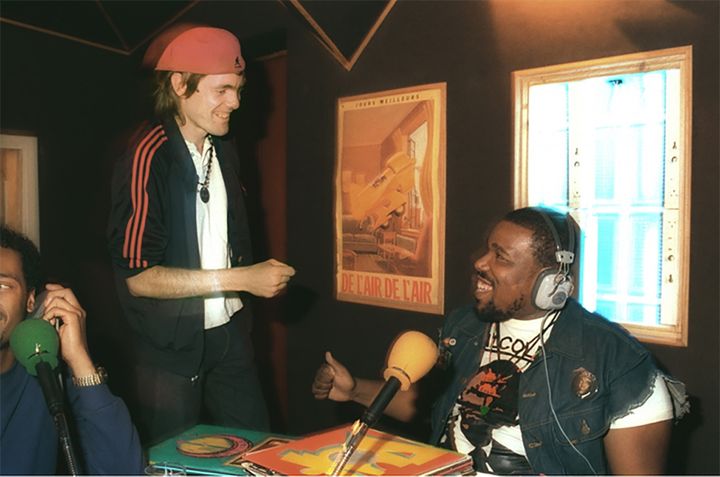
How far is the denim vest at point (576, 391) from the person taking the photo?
137cm

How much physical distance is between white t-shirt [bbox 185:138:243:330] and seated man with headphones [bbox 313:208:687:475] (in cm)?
26

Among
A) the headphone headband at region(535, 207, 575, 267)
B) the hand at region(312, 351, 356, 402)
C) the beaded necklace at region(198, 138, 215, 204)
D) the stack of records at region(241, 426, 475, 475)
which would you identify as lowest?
the stack of records at region(241, 426, 475, 475)

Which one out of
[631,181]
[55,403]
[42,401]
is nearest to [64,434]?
[55,403]

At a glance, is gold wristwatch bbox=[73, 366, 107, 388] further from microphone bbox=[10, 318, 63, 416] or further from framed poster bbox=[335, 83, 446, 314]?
framed poster bbox=[335, 83, 446, 314]

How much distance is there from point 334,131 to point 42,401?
1042 mm

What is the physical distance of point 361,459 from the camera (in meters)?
1.04

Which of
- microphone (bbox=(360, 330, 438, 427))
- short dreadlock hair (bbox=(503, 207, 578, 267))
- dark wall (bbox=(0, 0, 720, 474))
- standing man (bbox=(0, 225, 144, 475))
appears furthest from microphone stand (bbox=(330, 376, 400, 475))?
short dreadlock hair (bbox=(503, 207, 578, 267))

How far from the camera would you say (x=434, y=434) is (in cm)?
158

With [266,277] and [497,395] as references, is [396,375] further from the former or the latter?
[497,395]

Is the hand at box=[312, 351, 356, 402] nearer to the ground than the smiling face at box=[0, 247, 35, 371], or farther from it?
nearer to the ground

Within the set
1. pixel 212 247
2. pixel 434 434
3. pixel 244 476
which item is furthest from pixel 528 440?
pixel 212 247

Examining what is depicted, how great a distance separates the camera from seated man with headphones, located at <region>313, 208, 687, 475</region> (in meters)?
1.35

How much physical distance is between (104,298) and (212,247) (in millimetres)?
219

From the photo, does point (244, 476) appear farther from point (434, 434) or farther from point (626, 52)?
point (626, 52)
